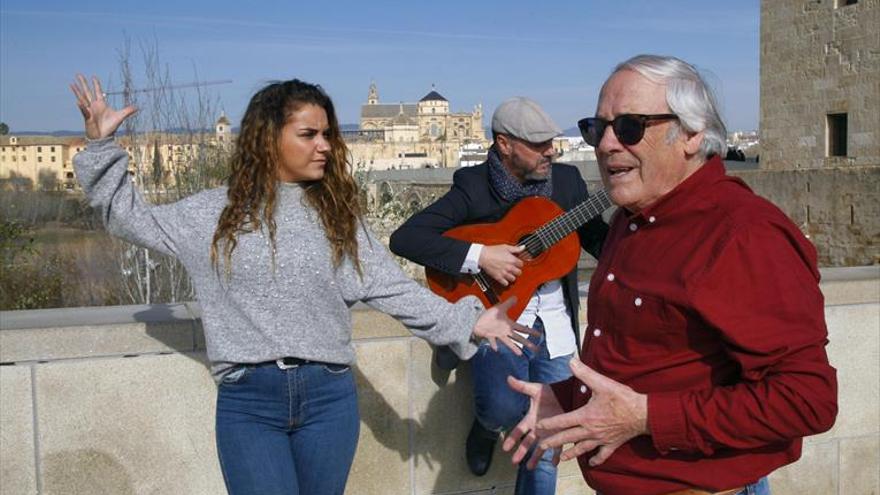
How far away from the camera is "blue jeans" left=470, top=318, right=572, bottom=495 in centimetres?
363

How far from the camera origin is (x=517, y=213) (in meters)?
3.90

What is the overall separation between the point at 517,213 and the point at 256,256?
4.72ft

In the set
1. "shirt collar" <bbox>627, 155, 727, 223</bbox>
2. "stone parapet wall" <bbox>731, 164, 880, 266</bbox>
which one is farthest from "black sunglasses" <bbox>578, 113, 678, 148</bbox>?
"stone parapet wall" <bbox>731, 164, 880, 266</bbox>

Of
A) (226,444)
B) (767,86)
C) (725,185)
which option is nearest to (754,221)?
(725,185)

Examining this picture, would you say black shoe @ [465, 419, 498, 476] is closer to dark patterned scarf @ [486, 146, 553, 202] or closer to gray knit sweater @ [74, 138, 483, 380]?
dark patterned scarf @ [486, 146, 553, 202]

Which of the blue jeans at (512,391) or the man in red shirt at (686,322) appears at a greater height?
the man in red shirt at (686,322)

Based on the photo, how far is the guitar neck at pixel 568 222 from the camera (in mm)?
3787

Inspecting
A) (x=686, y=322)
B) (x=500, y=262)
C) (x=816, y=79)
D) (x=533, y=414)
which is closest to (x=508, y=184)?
(x=500, y=262)

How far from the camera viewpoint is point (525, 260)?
3838 millimetres

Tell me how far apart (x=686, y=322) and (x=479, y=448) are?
7.01ft

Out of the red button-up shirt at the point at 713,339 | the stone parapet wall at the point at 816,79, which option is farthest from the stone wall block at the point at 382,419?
the stone parapet wall at the point at 816,79

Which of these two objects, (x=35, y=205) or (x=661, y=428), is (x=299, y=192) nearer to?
(x=661, y=428)

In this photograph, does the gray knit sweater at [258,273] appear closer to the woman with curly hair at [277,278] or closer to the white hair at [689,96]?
the woman with curly hair at [277,278]

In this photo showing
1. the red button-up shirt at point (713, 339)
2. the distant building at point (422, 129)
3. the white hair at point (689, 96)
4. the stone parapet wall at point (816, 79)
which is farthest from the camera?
the distant building at point (422, 129)
